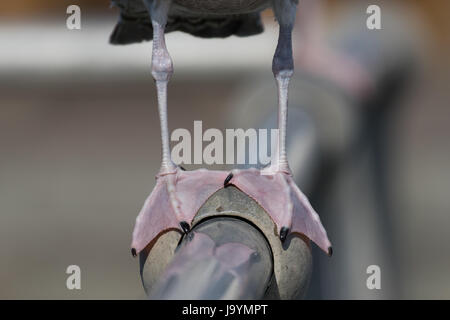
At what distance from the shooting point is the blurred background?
3.55 meters

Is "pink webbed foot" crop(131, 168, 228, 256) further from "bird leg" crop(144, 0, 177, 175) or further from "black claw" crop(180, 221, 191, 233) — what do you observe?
"bird leg" crop(144, 0, 177, 175)

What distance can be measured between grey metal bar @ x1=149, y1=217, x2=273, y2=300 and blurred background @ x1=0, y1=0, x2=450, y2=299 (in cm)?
99

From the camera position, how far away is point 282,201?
6.26 ft

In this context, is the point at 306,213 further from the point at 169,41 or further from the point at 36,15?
the point at 36,15

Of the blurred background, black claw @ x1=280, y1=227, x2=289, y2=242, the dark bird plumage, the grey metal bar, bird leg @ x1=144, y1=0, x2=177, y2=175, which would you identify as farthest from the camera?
the blurred background

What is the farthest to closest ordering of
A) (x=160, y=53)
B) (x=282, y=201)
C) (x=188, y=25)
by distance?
(x=188, y=25) → (x=160, y=53) → (x=282, y=201)

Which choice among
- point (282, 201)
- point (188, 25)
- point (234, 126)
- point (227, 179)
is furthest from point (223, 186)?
point (234, 126)

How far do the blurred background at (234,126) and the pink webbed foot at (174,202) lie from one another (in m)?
0.74

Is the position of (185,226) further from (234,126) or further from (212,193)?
(234,126)

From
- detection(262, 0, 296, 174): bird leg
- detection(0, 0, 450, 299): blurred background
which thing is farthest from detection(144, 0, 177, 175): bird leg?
detection(0, 0, 450, 299): blurred background

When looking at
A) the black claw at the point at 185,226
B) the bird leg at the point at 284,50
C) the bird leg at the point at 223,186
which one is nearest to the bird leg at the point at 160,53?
the bird leg at the point at 223,186

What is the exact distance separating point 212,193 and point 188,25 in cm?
100

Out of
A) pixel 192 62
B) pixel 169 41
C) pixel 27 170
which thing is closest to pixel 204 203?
pixel 169 41

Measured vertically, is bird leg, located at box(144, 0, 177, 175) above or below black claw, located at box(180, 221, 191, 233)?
above
